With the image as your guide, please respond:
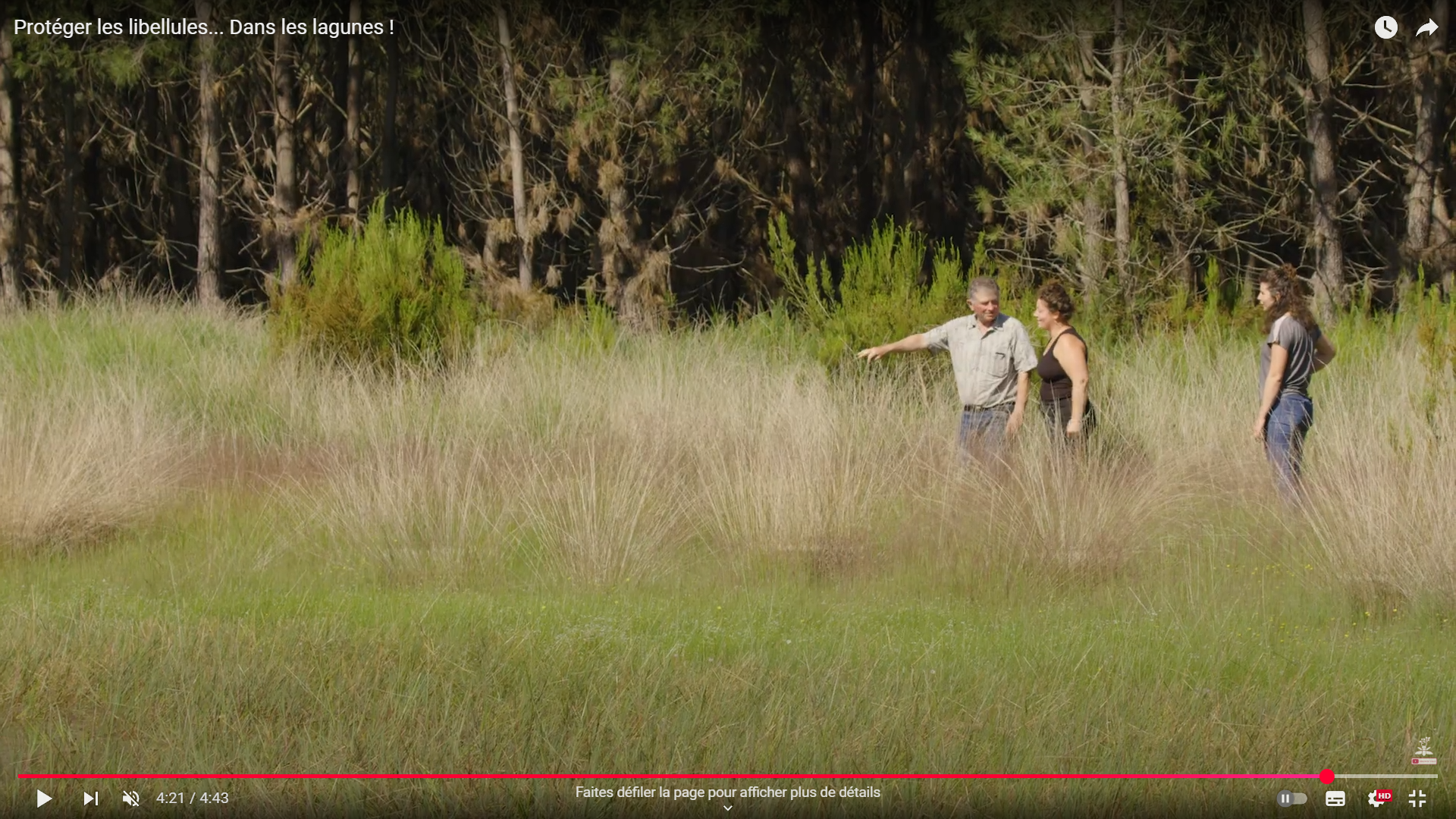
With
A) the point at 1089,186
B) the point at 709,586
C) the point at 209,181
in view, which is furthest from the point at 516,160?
the point at 709,586

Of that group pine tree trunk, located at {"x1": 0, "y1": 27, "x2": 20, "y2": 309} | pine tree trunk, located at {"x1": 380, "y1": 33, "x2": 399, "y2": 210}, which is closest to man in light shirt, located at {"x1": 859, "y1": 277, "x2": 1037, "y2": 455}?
pine tree trunk, located at {"x1": 0, "y1": 27, "x2": 20, "y2": 309}

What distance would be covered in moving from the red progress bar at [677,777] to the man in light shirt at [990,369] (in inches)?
170

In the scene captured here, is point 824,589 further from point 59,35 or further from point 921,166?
point 921,166

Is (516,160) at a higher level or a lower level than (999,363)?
higher

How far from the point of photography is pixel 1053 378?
344 inches

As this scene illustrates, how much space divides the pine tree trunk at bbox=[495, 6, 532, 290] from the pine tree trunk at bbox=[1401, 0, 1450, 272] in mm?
10518

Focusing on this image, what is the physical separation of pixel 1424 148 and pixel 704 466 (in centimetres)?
1228

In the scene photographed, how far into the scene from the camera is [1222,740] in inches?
187

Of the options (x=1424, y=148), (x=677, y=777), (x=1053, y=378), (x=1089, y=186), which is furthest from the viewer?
(x=1424, y=148)

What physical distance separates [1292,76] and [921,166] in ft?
25.3

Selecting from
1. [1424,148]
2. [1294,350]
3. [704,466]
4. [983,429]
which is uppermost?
[1424,148]

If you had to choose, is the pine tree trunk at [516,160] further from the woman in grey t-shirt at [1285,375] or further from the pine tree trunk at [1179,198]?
the woman in grey t-shirt at [1285,375]

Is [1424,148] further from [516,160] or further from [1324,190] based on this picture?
[516,160]

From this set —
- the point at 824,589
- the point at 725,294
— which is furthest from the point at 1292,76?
the point at 824,589
